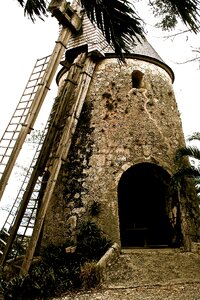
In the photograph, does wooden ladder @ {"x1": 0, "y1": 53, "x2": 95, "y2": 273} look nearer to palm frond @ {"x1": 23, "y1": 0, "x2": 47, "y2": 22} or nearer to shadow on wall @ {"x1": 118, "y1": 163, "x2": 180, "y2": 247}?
shadow on wall @ {"x1": 118, "y1": 163, "x2": 180, "y2": 247}

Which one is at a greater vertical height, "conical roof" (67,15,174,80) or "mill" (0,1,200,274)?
"conical roof" (67,15,174,80)

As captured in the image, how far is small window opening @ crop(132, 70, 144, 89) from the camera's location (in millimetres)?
8672

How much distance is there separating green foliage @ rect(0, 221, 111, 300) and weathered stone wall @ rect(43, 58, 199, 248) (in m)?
0.37

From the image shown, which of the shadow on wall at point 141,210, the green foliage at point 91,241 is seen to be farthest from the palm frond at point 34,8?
the shadow on wall at point 141,210

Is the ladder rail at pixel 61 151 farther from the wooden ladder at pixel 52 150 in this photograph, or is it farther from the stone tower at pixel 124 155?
the stone tower at pixel 124 155

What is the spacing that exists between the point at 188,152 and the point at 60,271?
4.23 m

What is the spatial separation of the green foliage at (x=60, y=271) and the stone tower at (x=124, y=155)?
0.34 m

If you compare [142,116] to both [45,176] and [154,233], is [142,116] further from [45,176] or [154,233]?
[154,233]

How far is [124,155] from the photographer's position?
720 centimetres

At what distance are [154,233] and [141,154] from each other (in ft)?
9.79

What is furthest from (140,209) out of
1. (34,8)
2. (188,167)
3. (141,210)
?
(34,8)

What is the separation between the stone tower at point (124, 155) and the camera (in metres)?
6.67

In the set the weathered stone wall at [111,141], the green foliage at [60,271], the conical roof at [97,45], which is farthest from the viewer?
the conical roof at [97,45]

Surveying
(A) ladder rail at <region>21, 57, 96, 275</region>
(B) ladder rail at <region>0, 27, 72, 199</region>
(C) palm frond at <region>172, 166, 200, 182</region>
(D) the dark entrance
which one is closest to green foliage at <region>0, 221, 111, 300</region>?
(A) ladder rail at <region>21, 57, 96, 275</region>
